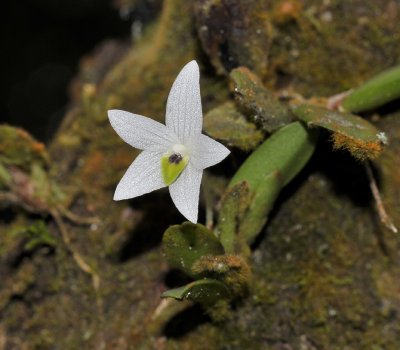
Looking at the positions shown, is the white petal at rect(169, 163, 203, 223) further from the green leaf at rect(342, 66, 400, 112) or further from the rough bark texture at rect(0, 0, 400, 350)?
the green leaf at rect(342, 66, 400, 112)

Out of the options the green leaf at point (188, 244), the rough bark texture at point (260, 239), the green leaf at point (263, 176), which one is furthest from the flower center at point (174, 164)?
the rough bark texture at point (260, 239)

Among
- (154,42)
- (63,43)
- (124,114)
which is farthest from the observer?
(63,43)

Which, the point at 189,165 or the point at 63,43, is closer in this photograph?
the point at 189,165

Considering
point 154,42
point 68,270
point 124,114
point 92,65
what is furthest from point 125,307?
point 92,65

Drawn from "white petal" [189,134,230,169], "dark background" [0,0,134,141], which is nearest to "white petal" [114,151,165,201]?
"white petal" [189,134,230,169]

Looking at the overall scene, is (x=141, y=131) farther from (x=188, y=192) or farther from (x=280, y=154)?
(x=280, y=154)

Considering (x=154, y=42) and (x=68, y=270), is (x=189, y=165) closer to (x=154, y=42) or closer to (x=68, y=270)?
(x=68, y=270)

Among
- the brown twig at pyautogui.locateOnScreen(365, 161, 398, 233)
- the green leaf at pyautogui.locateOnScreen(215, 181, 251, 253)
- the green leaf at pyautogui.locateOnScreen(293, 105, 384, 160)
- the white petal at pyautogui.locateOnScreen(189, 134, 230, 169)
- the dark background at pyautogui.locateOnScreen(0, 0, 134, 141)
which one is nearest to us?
the white petal at pyautogui.locateOnScreen(189, 134, 230, 169)
